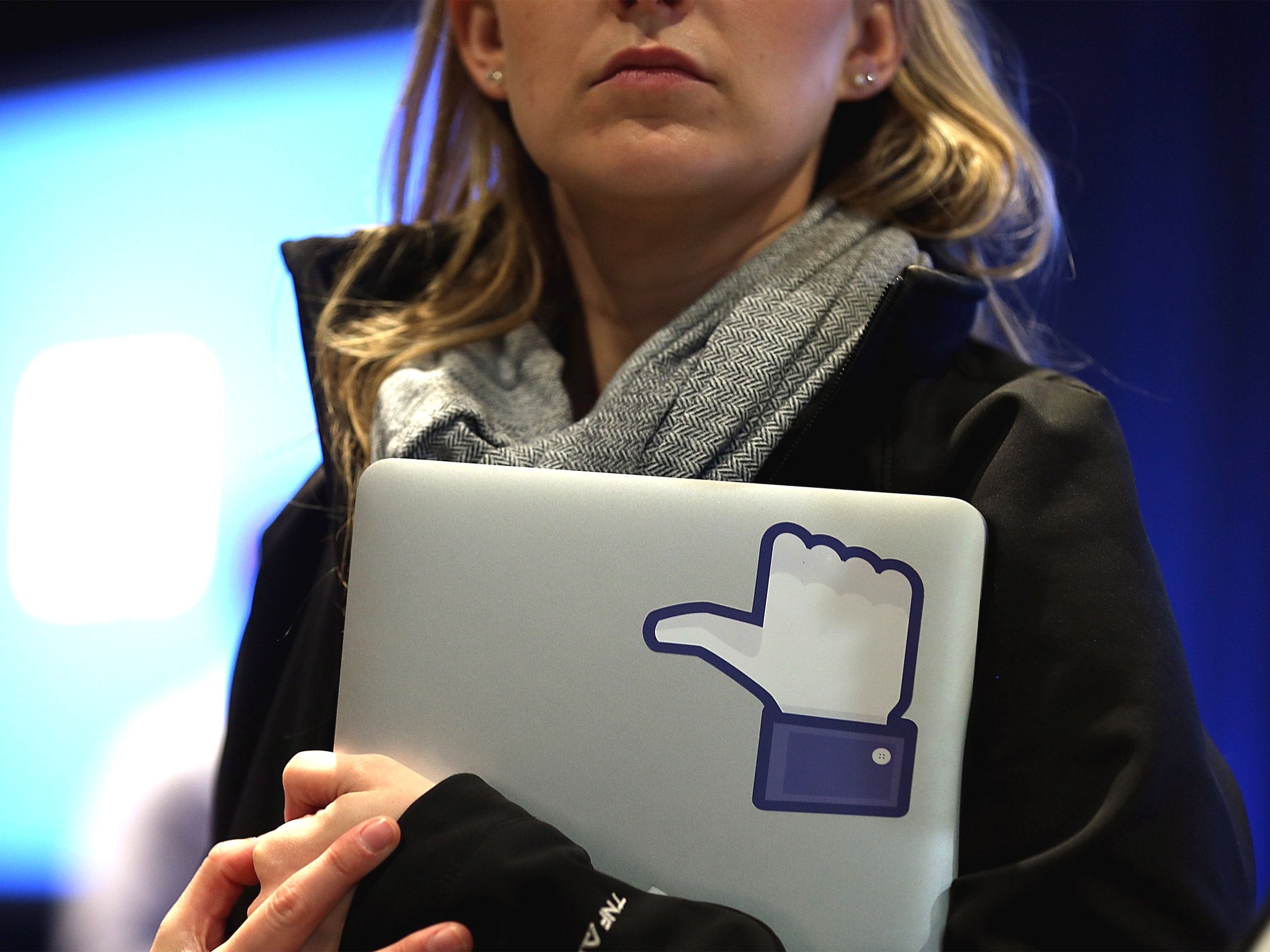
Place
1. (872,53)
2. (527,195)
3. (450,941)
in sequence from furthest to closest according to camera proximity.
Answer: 1. (527,195)
2. (872,53)
3. (450,941)

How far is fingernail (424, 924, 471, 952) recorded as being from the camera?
1.77 ft

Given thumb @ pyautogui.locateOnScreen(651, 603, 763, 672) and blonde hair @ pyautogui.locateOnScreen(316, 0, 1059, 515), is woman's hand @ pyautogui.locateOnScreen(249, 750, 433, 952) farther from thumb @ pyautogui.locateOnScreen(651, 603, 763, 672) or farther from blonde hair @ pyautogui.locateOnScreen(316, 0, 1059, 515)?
blonde hair @ pyautogui.locateOnScreen(316, 0, 1059, 515)

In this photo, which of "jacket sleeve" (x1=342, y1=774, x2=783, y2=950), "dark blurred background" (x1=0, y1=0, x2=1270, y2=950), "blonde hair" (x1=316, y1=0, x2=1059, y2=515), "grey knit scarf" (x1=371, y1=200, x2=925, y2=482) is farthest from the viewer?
"dark blurred background" (x1=0, y1=0, x2=1270, y2=950)

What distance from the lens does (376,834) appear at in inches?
22.2

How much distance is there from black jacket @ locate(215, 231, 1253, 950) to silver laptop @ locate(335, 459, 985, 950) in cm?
3

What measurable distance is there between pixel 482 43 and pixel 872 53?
1.18 feet

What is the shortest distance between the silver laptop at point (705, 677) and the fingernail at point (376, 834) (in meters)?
0.04

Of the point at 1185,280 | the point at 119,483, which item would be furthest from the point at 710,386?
the point at 119,483

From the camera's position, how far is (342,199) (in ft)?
5.43

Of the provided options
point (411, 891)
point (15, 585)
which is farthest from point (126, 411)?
point (411, 891)

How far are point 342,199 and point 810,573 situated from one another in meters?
1.30

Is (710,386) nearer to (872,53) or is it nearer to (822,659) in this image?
(822,659)

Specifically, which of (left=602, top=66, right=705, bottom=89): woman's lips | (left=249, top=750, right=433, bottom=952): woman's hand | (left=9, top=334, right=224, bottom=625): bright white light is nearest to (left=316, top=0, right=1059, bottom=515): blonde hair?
(left=602, top=66, right=705, bottom=89): woman's lips

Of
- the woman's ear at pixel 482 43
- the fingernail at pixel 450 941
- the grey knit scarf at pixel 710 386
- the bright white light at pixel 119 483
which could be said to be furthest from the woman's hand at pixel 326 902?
the bright white light at pixel 119 483
